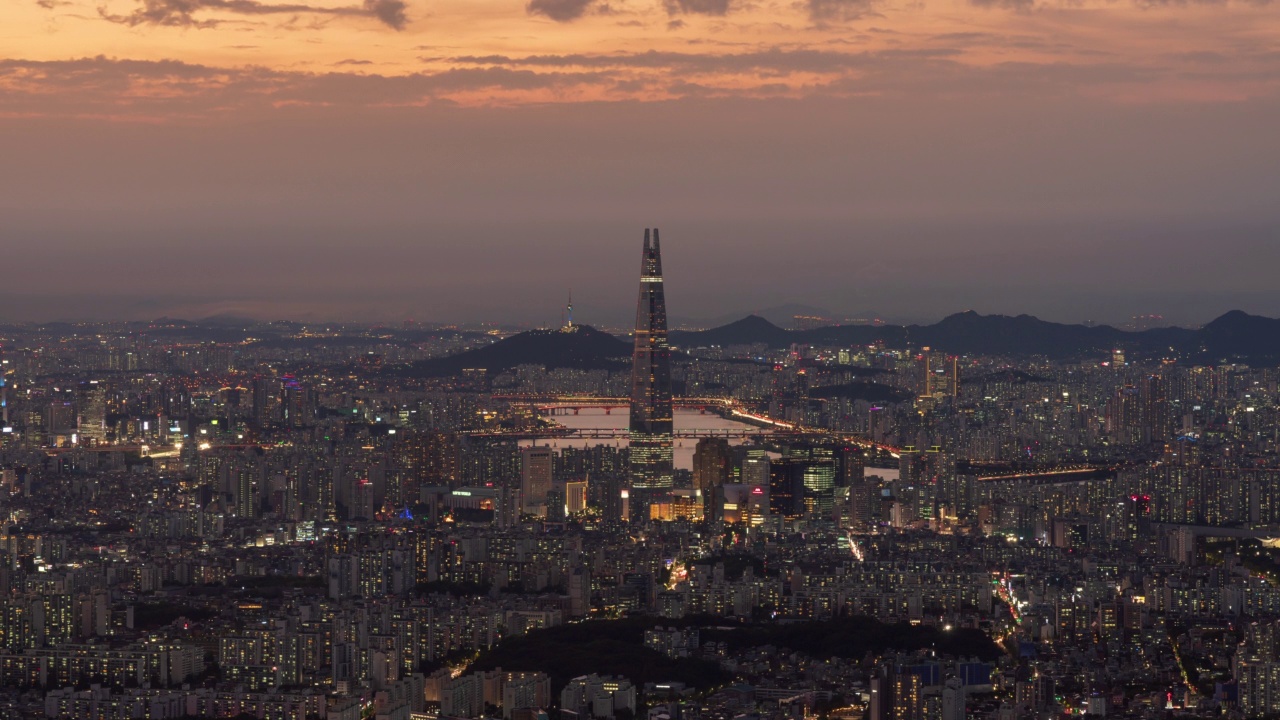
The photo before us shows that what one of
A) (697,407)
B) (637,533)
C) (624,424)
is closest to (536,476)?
(637,533)

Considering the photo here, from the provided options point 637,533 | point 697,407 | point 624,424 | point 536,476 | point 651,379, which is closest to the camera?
point 637,533

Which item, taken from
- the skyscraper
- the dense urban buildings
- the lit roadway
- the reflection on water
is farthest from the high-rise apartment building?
the lit roadway

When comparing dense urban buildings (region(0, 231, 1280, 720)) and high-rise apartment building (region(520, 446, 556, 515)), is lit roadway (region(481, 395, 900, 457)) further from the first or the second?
high-rise apartment building (region(520, 446, 556, 515))

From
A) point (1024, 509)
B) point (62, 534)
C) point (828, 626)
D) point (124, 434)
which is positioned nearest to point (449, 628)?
point (828, 626)

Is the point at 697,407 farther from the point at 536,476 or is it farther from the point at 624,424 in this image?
the point at 536,476

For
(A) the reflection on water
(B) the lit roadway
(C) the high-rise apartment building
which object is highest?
(C) the high-rise apartment building

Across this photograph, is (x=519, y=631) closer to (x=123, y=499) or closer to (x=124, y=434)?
(x=123, y=499)
